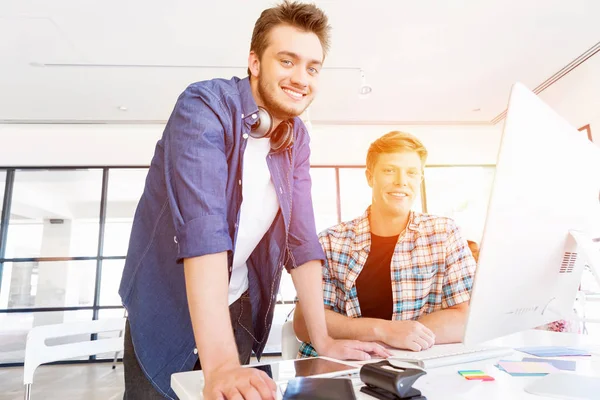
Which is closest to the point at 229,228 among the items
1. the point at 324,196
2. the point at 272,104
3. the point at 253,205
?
the point at 253,205

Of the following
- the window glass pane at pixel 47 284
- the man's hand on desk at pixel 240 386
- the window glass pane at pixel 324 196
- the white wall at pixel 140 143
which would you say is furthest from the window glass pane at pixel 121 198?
the man's hand on desk at pixel 240 386

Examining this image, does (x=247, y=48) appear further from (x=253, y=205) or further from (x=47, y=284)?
(x=47, y=284)

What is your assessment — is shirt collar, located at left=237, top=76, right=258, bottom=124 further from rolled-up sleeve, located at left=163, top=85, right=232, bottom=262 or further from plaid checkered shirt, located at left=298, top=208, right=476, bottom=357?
plaid checkered shirt, located at left=298, top=208, right=476, bottom=357

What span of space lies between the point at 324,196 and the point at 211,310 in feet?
17.0

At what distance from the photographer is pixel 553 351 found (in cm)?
87

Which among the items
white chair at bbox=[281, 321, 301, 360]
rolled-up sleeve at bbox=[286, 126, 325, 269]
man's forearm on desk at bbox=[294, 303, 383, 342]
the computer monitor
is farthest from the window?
the computer monitor

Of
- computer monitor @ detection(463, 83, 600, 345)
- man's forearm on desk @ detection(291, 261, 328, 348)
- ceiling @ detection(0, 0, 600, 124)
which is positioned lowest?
man's forearm on desk @ detection(291, 261, 328, 348)

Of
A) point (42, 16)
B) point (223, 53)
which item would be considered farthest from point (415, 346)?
point (42, 16)

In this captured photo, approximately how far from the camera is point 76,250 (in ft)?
18.1

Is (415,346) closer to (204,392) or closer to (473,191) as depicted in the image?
(204,392)

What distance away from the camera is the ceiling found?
3.10 meters

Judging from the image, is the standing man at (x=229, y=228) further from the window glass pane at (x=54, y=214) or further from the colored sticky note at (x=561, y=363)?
the window glass pane at (x=54, y=214)

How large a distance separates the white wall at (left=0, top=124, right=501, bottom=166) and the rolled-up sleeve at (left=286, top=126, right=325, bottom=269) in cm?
439

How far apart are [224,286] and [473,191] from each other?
5.79 meters
